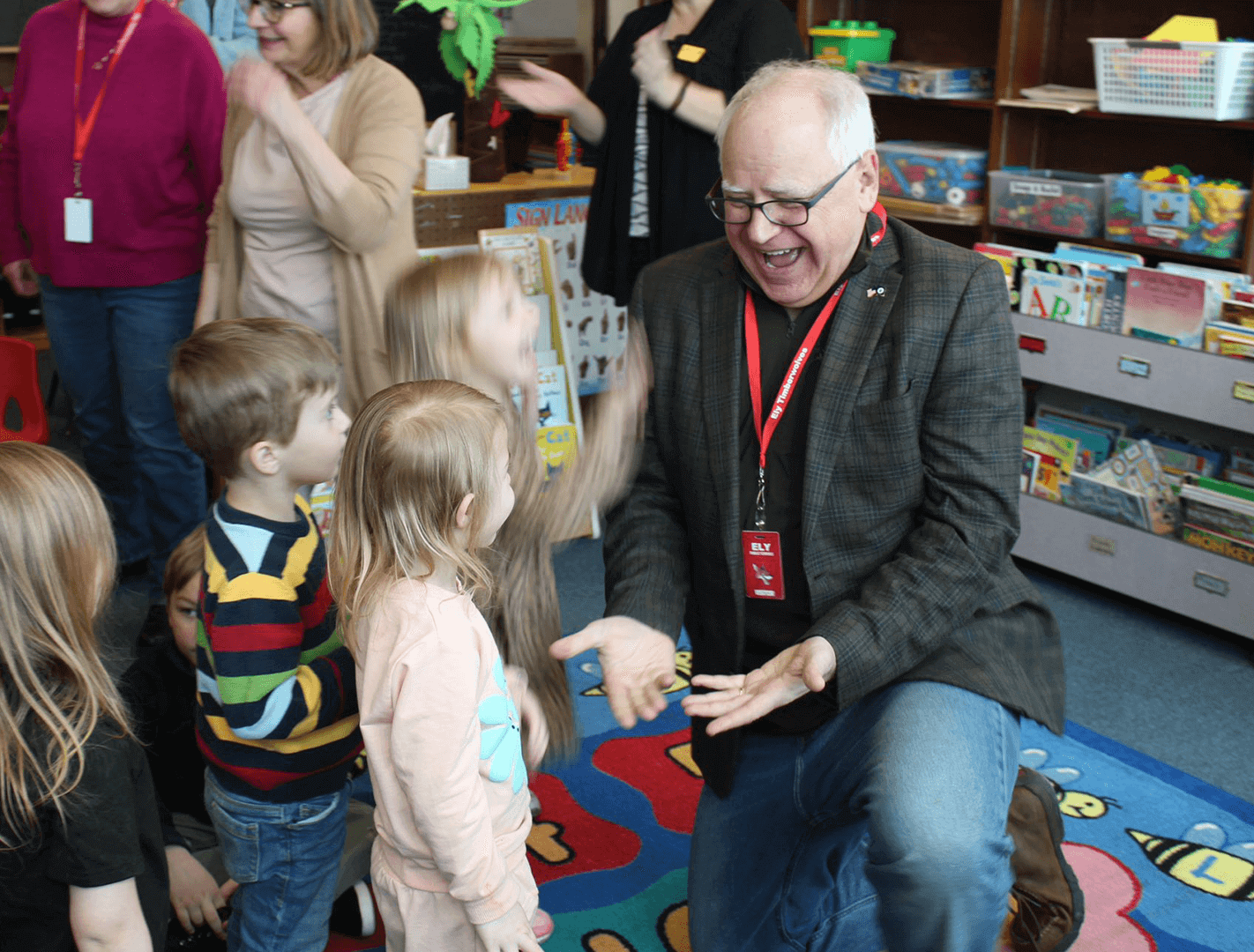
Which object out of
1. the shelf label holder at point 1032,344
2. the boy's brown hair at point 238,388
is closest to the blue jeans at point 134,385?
the boy's brown hair at point 238,388

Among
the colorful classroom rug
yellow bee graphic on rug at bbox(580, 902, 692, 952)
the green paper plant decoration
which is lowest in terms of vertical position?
yellow bee graphic on rug at bbox(580, 902, 692, 952)

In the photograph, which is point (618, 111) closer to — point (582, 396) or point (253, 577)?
point (582, 396)

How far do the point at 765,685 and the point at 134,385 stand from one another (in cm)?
213

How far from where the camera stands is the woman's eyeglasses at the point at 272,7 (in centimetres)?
230

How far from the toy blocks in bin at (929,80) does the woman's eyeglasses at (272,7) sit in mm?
2026

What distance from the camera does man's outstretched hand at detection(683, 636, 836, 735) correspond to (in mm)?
1489

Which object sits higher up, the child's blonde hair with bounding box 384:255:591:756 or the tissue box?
the tissue box

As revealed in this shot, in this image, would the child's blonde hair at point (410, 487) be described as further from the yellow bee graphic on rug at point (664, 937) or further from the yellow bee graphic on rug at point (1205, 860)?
the yellow bee graphic on rug at point (1205, 860)

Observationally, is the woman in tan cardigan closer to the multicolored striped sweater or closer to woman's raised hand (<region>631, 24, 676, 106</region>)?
woman's raised hand (<region>631, 24, 676, 106</region>)

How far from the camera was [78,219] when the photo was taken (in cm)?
286

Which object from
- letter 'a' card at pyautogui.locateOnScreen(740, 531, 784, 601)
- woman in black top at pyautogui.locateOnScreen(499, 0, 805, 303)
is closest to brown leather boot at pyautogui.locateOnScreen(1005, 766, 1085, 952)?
letter 'a' card at pyautogui.locateOnScreen(740, 531, 784, 601)

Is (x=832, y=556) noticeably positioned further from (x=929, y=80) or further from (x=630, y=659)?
(x=929, y=80)

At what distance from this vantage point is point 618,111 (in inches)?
123

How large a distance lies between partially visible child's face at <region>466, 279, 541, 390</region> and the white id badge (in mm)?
1555
